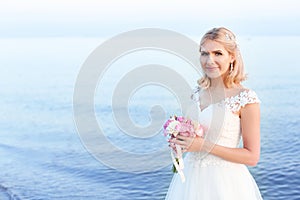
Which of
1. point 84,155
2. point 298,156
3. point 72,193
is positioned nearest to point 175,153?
point 72,193

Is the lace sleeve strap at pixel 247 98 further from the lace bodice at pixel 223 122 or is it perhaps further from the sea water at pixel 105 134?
the sea water at pixel 105 134

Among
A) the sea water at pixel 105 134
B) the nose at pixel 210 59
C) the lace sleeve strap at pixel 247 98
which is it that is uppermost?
the sea water at pixel 105 134

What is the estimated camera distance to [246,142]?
2.55 metres

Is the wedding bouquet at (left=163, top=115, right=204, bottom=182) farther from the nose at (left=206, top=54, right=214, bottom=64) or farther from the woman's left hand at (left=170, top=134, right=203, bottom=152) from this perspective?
the nose at (left=206, top=54, right=214, bottom=64)

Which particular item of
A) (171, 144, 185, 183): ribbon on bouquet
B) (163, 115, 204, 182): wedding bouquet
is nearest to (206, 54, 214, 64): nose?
(163, 115, 204, 182): wedding bouquet

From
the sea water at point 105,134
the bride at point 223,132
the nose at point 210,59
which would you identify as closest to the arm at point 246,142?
the bride at point 223,132

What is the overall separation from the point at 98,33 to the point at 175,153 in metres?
20.1

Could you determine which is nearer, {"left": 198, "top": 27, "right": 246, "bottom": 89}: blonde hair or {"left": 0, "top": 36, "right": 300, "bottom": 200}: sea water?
{"left": 198, "top": 27, "right": 246, "bottom": 89}: blonde hair

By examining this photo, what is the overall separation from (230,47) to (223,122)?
0.38 meters

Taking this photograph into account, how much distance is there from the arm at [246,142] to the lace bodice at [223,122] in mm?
50

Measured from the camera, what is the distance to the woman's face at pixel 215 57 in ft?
8.62

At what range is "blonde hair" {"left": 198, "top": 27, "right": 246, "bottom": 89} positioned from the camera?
8.61 feet

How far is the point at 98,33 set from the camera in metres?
22.4

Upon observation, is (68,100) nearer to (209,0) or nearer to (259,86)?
(259,86)
